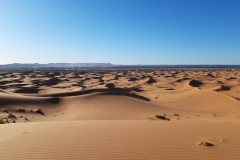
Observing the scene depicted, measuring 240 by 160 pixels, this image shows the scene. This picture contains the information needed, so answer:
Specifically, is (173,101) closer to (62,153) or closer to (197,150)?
(197,150)

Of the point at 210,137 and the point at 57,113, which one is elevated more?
the point at 210,137

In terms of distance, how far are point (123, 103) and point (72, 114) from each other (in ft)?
11.8

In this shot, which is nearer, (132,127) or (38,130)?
(38,130)

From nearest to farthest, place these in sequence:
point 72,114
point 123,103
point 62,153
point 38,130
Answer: point 62,153 → point 38,130 → point 72,114 → point 123,103

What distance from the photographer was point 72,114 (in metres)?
8.75

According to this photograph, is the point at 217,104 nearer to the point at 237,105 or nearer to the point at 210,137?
the point at 237,105

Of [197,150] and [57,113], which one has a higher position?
[197,150]

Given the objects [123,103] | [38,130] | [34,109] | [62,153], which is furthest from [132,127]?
[34,109]

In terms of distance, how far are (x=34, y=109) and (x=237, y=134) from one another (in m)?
9.70

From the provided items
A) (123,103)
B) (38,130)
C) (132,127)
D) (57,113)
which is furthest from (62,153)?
(123,103)

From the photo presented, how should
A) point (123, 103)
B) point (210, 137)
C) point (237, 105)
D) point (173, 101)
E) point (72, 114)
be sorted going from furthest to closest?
point (173, 101)
point (123, 103)
point (237, 105)
point (72, 114)
point (210, 137)

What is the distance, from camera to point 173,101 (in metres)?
11.9

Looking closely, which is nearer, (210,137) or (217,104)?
(210,137)

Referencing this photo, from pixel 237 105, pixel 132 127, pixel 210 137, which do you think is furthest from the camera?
pixel 237 105
